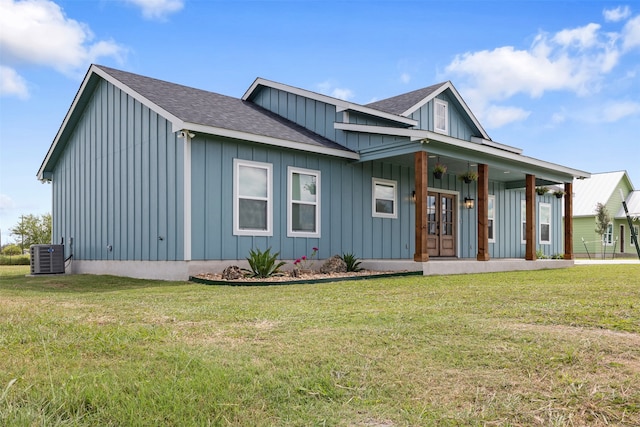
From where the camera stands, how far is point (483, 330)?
3.79 m

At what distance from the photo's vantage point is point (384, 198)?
13.3 meters

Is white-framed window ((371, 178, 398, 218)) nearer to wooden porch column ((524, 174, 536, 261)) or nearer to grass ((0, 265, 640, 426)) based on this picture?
wooden porch column ((524, 174, 536, 261))

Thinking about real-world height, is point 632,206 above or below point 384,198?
above

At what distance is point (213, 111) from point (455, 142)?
5.53 m

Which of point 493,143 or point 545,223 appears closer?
point 493,143

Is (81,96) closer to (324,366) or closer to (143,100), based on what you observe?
(143,100)

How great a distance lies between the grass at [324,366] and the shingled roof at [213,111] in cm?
606

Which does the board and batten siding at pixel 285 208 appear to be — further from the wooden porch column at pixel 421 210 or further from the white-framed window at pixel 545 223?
the white-framed window at pixel 545 223

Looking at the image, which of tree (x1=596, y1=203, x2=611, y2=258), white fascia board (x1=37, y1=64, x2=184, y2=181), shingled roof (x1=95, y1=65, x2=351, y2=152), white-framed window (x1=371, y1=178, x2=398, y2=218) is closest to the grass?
white fascia board (x1=37, y1=64, x2=184, y2=181)

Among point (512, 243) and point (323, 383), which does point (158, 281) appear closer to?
point (323, 383)

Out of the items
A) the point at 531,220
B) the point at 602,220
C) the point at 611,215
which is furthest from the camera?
the point at 611,215

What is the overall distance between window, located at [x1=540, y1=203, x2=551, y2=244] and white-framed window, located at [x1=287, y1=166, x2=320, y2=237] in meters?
11.3

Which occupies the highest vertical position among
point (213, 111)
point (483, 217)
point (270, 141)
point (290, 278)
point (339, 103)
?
point (339, 103)

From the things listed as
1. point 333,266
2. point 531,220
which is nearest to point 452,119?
point 531,220
